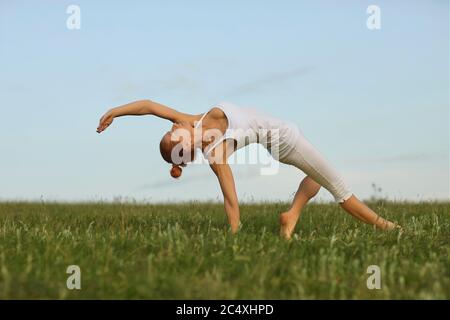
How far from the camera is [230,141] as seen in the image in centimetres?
746

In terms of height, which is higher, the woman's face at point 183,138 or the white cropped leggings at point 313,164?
the woman's face at point 183,138

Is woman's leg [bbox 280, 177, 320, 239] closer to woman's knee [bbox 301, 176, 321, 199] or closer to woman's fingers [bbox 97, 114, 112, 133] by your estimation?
woman's knee [bbox 301, 176, 321, 199]

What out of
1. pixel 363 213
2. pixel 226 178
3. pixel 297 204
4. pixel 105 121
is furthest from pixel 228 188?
pixel 363 213

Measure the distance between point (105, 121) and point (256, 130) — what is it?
180cm

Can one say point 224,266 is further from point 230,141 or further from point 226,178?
point 230,141

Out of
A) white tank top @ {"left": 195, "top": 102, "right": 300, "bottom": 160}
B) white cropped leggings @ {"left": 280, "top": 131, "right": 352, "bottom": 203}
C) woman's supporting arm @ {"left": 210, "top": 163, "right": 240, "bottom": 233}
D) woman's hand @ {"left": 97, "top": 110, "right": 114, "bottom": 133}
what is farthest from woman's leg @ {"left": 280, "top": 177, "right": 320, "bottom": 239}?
woman's hand @ {"left": 97, "top": 110, "right": 114, "bottom": 133}

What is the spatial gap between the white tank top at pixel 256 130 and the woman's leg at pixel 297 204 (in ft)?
1.87

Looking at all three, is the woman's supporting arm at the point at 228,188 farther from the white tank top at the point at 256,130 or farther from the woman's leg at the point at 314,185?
the woman's leg at the point at 314,185

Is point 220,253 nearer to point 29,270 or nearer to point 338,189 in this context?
point 29,270

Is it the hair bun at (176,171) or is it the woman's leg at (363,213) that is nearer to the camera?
the hair bun at (176,171)

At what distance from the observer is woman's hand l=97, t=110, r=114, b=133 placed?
296 inches

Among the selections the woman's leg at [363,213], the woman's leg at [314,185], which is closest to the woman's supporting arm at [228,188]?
the woman's leg at [314,185]

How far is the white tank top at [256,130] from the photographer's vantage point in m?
7.41

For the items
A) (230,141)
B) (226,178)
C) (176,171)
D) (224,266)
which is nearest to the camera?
(224,266)
